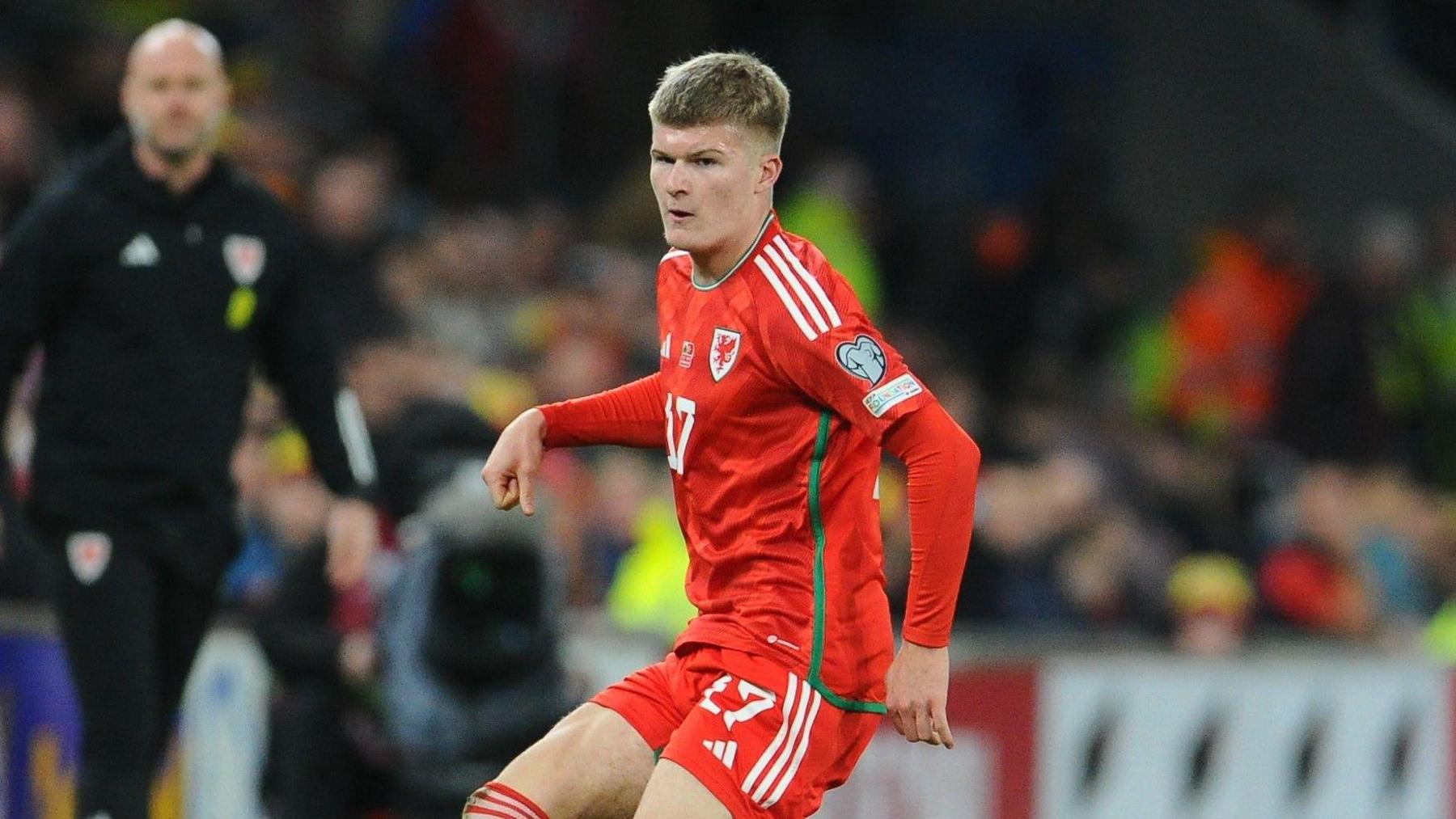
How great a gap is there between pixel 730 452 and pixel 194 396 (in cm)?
198

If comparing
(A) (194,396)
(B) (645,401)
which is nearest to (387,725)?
(A) (194,396)

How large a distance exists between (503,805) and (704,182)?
125 cm

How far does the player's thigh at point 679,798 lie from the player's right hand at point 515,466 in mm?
644

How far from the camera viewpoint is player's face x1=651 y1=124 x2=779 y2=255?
182 inches

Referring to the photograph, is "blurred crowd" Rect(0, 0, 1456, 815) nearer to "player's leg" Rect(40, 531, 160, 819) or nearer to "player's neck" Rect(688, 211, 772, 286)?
"player's leg" Rect(40, 531, 160, 819)

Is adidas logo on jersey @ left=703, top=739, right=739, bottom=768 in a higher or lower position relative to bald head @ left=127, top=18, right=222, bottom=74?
lower

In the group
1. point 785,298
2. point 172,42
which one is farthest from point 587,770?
point 172,42

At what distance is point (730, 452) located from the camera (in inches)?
185

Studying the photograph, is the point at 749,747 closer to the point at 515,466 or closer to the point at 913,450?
the point at 913,450

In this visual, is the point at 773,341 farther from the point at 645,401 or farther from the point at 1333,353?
the point at 1333,353

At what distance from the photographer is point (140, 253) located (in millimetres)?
6078

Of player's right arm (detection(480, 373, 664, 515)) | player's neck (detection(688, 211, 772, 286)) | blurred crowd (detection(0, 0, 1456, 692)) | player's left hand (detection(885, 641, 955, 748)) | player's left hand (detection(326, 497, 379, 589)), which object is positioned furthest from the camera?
blurred crowd (detection(0, 0, 1456, 692))

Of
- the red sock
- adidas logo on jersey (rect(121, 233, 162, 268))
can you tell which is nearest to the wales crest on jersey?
the red sock

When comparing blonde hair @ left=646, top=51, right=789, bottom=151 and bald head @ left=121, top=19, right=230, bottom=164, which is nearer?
blonde hair @ left=646, top=51, right=789, bottom=151
